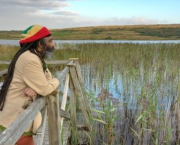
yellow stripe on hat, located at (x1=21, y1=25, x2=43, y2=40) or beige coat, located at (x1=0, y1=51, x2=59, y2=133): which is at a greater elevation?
yellow stripe on hat, located at (x1=21, y1=25, x2=43, y2=40)

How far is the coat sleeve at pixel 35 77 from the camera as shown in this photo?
2.18 metres

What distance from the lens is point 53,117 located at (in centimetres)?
260

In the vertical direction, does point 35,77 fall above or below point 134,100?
above

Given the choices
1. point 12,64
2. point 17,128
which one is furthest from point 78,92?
point 17,128

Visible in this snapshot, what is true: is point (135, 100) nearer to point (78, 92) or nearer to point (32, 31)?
point (78, 92)

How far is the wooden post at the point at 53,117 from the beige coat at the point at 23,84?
0.15m

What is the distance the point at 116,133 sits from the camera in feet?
19.0

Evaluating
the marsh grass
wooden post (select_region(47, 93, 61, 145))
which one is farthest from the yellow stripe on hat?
the marsh grass

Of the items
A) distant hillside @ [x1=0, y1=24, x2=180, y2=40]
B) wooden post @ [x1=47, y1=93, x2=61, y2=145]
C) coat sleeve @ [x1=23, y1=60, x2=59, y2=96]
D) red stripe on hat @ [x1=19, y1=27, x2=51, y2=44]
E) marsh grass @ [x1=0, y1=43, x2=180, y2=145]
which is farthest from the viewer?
distant hillside @ [x1=0, y1=24, x2=180, y2=40]

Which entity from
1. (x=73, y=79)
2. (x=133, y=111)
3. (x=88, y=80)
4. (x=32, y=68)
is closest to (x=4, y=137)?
(x=32, y=68)

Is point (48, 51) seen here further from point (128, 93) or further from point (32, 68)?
point (128, 93)

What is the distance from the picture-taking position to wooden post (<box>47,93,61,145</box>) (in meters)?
2.47

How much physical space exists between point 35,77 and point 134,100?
5511 mm

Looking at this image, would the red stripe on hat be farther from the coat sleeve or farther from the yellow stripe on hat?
the coat sleeve
